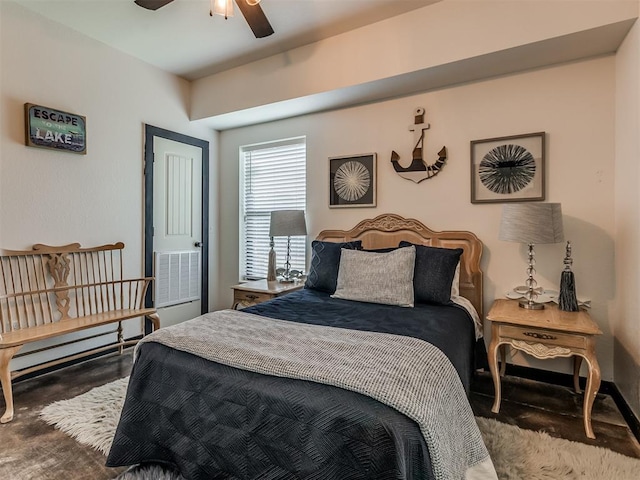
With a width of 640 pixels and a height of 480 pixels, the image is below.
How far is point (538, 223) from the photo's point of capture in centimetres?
226

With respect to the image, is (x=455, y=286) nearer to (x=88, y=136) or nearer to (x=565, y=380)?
(x=565, y=380)

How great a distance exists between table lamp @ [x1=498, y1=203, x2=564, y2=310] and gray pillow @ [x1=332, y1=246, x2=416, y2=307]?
2.18ft

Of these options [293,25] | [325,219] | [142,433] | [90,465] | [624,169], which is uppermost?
[293,25]

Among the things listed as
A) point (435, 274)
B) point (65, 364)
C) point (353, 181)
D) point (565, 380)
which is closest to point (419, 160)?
point (353, 181)

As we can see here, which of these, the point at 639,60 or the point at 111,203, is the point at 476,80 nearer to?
the point at 639,60

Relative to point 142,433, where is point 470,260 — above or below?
above

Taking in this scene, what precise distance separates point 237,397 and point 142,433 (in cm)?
59

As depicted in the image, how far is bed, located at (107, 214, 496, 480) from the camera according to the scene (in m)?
1.10

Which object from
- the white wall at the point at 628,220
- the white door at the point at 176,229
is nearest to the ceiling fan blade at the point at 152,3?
the white door at the point at 176,229

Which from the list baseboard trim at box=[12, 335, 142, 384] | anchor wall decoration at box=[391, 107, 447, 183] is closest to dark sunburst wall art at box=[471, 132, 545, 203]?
anchor wall decoration at box=[391, 107, 447, 183]

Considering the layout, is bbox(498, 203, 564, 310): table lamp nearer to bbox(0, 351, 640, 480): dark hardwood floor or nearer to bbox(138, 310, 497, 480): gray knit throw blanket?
bbox(0, 351, 640, 480): dark hardwood floor

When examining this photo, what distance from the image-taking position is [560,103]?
2.56 m

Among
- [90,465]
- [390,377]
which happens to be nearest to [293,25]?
[390,377]

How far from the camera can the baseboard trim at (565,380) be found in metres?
2.13
